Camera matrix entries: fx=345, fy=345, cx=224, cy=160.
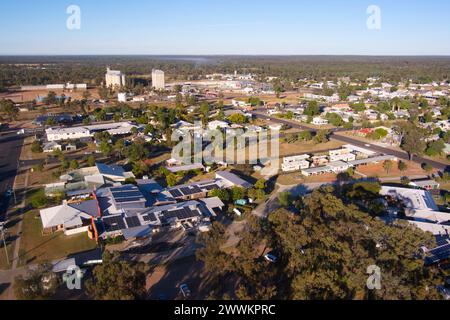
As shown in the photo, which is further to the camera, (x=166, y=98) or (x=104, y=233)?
(x=166, y=98)

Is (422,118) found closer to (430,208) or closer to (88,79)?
(430,208)

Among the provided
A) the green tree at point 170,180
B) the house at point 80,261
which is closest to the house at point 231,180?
the green tree at point 170,180

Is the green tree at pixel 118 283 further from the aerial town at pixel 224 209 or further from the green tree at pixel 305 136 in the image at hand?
the green tree at pixel 305 136

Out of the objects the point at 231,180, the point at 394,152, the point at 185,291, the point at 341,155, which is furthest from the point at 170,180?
the point at 394,152

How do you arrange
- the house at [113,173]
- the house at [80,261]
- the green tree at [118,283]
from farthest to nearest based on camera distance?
1. the house at [113,173]
2. the house at [80,261]
3. the green tree at [118,283]

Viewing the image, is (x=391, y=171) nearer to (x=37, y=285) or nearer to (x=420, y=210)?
(x=420, y=210)
